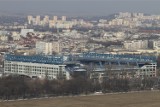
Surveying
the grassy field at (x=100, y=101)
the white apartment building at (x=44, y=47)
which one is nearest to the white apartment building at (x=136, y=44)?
the white apartment building at (x=44, y=47)

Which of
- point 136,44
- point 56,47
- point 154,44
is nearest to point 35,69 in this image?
point 56,47

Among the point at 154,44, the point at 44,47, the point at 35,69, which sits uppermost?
the point at 154,44

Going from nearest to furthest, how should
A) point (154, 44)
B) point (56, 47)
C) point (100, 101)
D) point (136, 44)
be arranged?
point (100, 101) < point (56, 47) < point (154, 44) < point (136, 44)

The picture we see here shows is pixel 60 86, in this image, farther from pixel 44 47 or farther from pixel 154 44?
pixel 154 44

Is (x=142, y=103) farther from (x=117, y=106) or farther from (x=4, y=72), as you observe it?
(x=4, y=72)

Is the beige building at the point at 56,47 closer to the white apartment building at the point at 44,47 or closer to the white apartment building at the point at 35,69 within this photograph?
the white apartment building at the point at 44,47

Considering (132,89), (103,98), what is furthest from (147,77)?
(103,98)

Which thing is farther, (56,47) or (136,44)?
(136,44)
